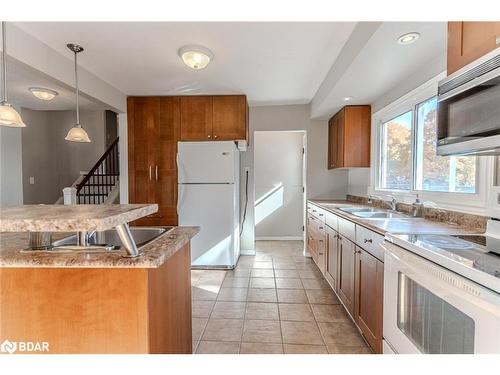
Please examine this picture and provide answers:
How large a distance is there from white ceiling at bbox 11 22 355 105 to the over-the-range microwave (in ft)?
3.52

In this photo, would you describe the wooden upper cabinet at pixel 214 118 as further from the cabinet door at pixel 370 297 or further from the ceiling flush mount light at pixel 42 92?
the cabinet door at pixel 370 297

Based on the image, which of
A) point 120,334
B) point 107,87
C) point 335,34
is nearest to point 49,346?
point 120,334

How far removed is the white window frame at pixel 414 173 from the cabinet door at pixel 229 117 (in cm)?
176

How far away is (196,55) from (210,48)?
14 centimetres

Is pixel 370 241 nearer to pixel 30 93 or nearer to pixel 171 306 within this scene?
pixel 171 306

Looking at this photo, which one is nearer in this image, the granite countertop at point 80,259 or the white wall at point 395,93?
the granite countertop at point 80,259

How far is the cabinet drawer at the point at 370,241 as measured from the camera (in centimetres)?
161

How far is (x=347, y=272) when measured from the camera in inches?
87.3

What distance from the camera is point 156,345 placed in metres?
1.11

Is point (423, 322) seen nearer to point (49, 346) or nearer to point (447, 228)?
point (447, 228)

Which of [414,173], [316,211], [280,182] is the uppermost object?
[414,173]

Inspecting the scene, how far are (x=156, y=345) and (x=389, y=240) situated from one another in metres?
1.29

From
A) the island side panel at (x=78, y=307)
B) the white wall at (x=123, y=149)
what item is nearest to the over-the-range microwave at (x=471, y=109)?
the island side panel at (x=78, y=307)

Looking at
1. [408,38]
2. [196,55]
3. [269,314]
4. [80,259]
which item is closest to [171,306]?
[80,259]
